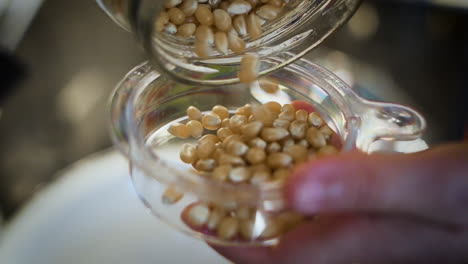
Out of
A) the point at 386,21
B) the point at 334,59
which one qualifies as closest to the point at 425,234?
the point at 334,59

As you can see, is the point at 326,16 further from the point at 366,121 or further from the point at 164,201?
the point at 164,201

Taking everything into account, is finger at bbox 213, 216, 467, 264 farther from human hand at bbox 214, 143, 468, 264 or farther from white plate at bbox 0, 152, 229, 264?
white plate at bbox 0, 152, 229, 264

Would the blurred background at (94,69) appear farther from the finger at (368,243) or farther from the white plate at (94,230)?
the finger at (368,243)

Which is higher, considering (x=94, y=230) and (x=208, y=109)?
(x=208, y=109)

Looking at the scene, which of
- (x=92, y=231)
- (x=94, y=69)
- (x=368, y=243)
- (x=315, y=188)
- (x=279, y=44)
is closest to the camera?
(x=315, y=188)

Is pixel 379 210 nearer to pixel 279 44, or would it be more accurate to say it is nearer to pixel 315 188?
pixel 315 188

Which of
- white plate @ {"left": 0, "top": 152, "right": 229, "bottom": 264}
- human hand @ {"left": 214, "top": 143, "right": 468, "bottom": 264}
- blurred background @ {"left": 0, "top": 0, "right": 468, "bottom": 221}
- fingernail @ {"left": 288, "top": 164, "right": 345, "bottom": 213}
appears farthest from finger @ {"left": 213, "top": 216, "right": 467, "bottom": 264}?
blurred background @ {"left": 0, "top": 0, "right": 468, "bottom": 221}

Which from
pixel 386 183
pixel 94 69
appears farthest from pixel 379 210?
pixel 94 69

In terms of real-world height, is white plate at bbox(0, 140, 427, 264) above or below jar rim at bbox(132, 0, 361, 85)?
below
